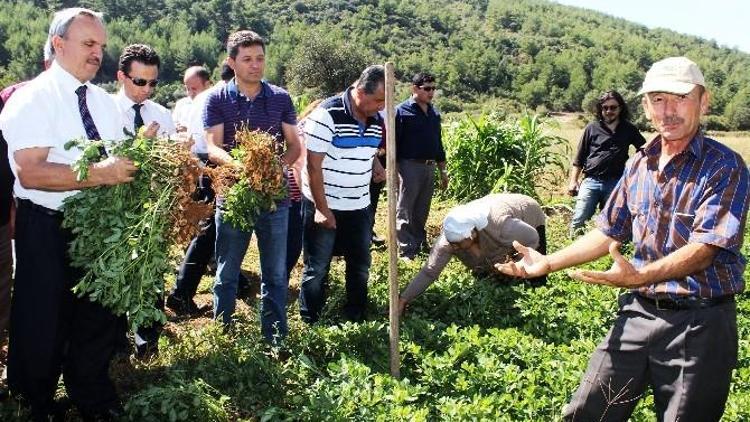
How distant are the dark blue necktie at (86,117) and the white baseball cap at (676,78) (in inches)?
96.7

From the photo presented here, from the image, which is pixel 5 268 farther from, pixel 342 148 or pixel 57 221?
pixel 342 148

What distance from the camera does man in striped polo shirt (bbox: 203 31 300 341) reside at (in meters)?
3.87

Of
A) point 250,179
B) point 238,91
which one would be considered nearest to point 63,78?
point 250,179

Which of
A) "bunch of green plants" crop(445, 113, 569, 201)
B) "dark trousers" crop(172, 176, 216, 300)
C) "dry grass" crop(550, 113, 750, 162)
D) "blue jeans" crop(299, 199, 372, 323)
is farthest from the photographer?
"dry grass" crop(550, 113, 750, 162)

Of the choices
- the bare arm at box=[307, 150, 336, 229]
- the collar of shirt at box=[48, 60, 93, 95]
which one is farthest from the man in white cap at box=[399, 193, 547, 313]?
the collar of shirt at box=[48, 60, 93, 95]

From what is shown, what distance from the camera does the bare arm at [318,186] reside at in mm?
4164

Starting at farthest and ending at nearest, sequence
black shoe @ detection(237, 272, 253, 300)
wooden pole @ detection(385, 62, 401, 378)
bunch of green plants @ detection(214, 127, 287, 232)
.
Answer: black shoe @ detection(237, 272, 253, 300)
bunch of green plants @ detection(214, 127, 287, 232)
wooden pole @ detection(385, 62, 401, 378)

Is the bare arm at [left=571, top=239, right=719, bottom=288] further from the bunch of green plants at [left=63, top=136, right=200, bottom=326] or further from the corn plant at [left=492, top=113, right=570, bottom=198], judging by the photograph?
the corn plant at [left=492, top=113, right=570, bottom=198]

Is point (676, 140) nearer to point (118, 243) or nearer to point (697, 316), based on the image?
point (697, 316)

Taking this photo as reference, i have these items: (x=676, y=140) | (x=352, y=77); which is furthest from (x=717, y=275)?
(x=352, y=77)

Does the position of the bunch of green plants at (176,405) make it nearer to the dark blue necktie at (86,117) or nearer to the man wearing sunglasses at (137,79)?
the dark blue necktie at (86,117)

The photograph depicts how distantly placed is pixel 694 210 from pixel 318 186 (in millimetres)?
2445

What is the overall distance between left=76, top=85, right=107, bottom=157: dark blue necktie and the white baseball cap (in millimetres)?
2456

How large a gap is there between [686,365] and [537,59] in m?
85.8
